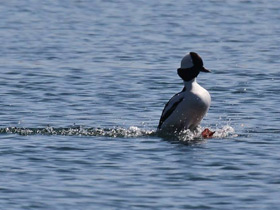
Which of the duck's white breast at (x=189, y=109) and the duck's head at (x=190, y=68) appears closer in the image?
the duck's white breast at (x=189, y=109)

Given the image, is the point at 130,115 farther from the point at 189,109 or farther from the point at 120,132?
the point at 189,109

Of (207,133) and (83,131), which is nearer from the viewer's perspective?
(207,133)

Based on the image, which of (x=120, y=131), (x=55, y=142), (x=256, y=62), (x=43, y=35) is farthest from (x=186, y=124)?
(x=43, y=35)

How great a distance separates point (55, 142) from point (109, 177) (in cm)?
294

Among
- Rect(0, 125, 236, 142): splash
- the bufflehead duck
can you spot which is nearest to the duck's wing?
the bufflehead duck

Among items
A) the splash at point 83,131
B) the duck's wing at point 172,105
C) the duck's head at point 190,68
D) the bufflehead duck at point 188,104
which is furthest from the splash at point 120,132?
the duck's head at point 190,68

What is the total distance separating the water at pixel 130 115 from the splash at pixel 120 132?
36 mm

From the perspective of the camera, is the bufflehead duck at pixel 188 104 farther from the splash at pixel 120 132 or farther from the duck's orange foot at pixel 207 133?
the duck's orange foot at pixel 207 133

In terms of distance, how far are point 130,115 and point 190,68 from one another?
2649 millimetres

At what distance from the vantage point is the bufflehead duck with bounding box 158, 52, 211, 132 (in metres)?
18.0

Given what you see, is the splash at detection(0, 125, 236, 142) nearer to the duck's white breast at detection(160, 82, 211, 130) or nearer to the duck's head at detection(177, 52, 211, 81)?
the duck's white breast at detection(160, 82, 211, 130)

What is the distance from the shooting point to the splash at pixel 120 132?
18.2 m

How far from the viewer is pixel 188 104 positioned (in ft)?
58.9

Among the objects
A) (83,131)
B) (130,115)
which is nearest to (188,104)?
(83,131)
